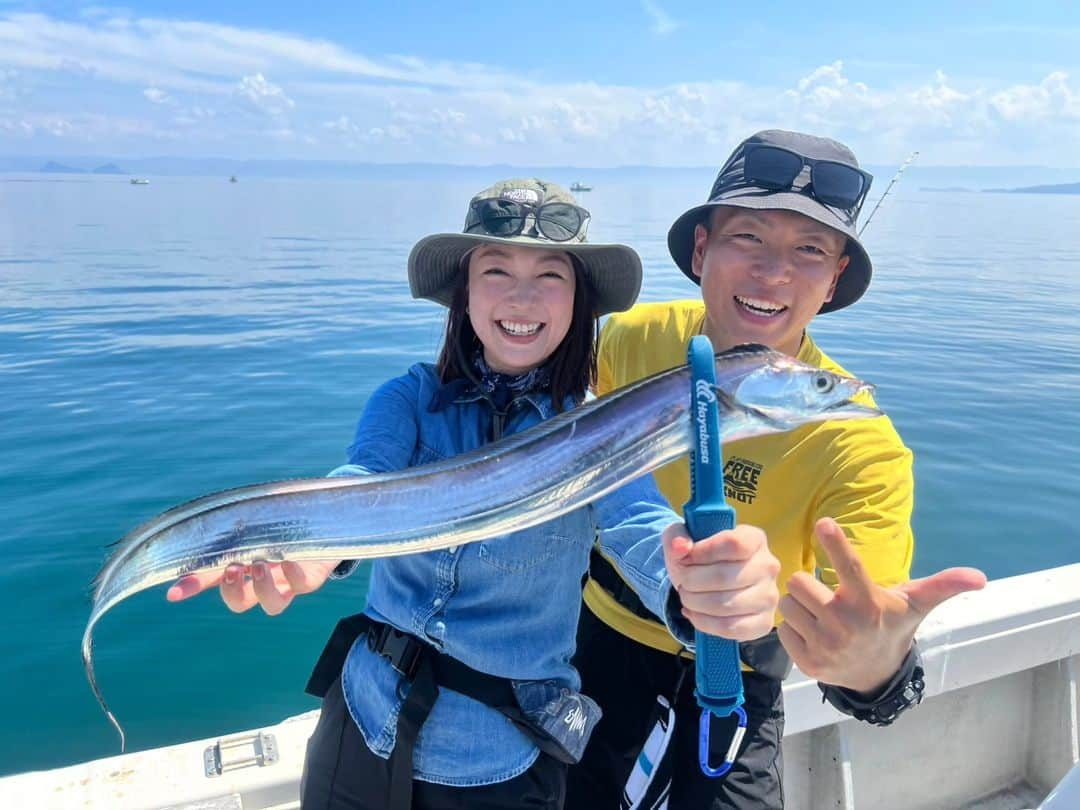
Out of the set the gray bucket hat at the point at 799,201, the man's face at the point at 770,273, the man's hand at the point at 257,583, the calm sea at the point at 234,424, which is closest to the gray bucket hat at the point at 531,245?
the man's face at the point at 770,273

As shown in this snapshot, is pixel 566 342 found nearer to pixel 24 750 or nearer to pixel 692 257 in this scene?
pixel 692 257

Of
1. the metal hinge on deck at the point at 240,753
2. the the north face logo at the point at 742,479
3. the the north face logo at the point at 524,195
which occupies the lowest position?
the metal hinge on deck at the point at 240,753

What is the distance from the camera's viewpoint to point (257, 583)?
85.4 inches

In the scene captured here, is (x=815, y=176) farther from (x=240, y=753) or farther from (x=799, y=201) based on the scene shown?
(x=240, y=753)

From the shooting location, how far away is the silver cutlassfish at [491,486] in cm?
180

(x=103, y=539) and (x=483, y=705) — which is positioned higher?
(x=483, y=705)

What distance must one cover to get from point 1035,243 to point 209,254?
43547 mm

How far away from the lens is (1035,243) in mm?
42000

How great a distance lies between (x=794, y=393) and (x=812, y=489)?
3.97 feet

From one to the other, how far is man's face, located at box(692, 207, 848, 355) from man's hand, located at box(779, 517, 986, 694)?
131cm

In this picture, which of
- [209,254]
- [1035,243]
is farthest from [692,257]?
[1035,243]

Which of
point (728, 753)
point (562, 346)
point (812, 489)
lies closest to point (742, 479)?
point (812, 489)

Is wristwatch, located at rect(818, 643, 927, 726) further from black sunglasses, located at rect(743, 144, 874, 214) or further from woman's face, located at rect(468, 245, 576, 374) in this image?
black sunglasses, located at rect(743, 144, 874, 214)

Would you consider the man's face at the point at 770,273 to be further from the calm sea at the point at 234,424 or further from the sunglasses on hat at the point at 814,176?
the calm sea at the point at 234,424
